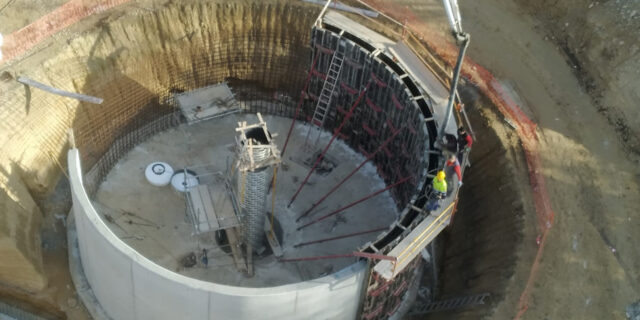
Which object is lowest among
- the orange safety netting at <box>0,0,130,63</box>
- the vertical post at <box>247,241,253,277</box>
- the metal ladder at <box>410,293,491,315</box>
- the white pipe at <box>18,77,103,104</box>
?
the metal ladder at <box>410,293,491,315</box>

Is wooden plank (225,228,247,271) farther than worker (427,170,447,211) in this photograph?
Yes

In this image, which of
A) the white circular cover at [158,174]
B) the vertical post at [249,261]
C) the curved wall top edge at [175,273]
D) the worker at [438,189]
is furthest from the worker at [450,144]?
the white circular cover at [158,174]

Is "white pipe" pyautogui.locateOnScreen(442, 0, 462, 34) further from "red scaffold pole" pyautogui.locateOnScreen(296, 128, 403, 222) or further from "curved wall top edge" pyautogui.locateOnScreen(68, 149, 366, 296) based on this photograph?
"curved wall top edge" pyautogui.locateOnScreen(68, 149, 366, 296)

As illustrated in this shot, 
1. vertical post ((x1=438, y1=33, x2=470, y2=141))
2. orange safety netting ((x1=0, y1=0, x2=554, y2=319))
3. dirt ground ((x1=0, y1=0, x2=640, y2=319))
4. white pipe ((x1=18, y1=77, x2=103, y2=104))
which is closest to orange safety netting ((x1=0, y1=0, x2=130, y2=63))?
orange safety netting ((x1=0, y1=0, x2=554, y2=319))

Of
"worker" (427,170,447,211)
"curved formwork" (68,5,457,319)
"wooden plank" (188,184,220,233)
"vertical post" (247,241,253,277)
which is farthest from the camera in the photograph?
"vertical post" (247,241,253,277)

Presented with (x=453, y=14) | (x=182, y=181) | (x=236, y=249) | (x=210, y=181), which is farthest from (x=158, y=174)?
(x=453, y=14)

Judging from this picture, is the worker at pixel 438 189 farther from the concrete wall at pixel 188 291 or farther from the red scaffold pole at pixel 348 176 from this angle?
the red scaffold pole at pixel 348 176
